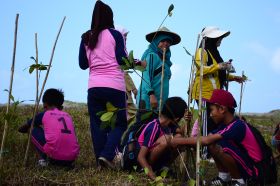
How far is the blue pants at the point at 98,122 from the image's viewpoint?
15.1ft

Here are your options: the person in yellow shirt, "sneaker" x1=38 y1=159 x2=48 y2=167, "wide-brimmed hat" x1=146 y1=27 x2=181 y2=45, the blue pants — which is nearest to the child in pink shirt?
"sneaker" x1=38 y1=159 x2=48 y2=167

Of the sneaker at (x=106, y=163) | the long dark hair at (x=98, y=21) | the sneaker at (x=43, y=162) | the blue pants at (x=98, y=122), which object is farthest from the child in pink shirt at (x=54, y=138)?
the long dark hair at (x=98, y=21)

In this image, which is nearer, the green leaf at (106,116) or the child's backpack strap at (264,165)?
the green leaf at (106,116)

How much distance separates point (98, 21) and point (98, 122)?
100 centimetres

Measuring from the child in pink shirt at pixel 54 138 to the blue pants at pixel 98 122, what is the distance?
0.84ft

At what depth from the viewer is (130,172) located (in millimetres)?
4477

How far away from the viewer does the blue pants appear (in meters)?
4.59

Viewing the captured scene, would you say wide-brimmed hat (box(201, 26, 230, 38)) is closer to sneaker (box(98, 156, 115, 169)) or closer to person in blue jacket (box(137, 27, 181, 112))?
person in blue jacket (box(137, 27, 181, 112))

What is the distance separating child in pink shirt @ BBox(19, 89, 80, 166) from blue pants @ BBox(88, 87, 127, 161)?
256 millimetres

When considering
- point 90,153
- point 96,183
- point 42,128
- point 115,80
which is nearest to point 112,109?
point 96,183

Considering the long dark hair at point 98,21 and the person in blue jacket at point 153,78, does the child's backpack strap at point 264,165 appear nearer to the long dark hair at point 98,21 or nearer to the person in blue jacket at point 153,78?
the person in blue jacket at point 153,78

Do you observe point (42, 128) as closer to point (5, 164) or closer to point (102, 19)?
point (5, 164)

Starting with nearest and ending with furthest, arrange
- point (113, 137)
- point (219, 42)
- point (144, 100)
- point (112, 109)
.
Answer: point (112, 109)
point (113, 137)
point (144, 100)
point (219, 42)

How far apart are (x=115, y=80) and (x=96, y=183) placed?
3.84 ft
